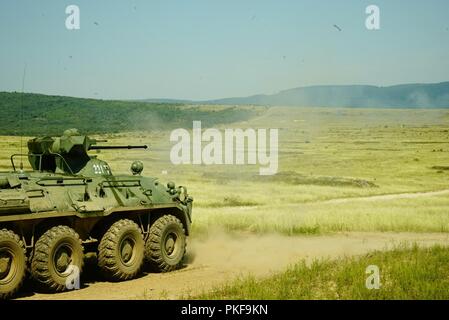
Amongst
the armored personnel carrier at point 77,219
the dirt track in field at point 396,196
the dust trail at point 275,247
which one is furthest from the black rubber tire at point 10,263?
the dirt track in field at point 396,196

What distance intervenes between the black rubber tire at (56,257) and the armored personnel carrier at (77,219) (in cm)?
2

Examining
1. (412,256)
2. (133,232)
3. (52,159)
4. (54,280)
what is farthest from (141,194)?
(412,256)

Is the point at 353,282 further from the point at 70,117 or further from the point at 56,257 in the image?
the point at 70,117

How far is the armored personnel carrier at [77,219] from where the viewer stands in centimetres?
1238

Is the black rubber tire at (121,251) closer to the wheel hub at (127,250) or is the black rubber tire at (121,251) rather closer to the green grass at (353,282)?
the wheel hub at (127,250)

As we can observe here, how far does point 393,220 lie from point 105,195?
13250 mm

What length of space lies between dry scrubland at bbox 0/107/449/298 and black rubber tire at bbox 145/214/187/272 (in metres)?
3.04

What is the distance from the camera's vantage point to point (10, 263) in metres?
12.2

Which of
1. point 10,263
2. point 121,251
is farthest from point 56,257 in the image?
point 121,251

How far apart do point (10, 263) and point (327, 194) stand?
1029 inches

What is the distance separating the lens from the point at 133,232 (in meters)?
14.8

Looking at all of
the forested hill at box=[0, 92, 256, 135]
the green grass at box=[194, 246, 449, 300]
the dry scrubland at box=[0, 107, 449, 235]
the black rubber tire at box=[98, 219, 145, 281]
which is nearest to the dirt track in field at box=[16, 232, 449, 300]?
the black rubber tire at box=[98, 219, 145, 281]

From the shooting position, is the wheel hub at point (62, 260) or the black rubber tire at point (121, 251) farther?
the black rubber tire at point (121, 251)
